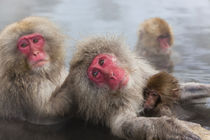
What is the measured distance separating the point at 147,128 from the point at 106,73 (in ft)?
2.08

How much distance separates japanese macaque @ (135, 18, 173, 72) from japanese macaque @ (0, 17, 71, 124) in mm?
3241

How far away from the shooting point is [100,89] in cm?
385

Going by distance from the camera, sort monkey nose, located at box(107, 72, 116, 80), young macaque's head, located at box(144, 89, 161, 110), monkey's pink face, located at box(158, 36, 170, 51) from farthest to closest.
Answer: monkey's pink face, located at box(158, 36, 170, 51)
young macaque's head, located at box(144, 89, 161, 110)
monkey nose, located at box(107, 72, 116, 80)

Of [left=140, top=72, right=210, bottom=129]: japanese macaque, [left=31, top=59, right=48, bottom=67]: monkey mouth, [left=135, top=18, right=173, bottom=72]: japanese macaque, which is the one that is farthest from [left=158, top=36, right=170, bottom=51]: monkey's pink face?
[left=31, top=59, right=48, bottom=67]: monkey mouth

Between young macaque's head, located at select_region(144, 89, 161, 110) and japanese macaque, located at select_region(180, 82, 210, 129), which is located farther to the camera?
japanese macaque, located at select_region(180, 82, 210, 129)

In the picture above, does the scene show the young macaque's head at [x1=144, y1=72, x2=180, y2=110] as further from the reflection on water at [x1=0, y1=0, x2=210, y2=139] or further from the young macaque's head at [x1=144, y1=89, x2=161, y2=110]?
the reflection on water at [x1=0, y1=0, x2=210, y2=139]

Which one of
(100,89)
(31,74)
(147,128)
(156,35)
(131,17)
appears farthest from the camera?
(131,17)

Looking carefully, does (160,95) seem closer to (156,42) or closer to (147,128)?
(147,128)

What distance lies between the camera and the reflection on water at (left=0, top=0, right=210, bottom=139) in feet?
23.4

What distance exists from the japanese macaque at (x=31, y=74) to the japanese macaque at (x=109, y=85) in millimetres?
236

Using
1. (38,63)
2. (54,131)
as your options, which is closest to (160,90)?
(54,131)

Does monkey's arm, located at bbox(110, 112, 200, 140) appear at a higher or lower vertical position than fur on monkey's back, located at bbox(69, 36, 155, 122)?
lower

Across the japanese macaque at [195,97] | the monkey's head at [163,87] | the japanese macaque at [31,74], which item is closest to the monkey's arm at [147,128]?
the monkey's head at [163,87]

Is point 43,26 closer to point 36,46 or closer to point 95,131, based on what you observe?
point 36,46
